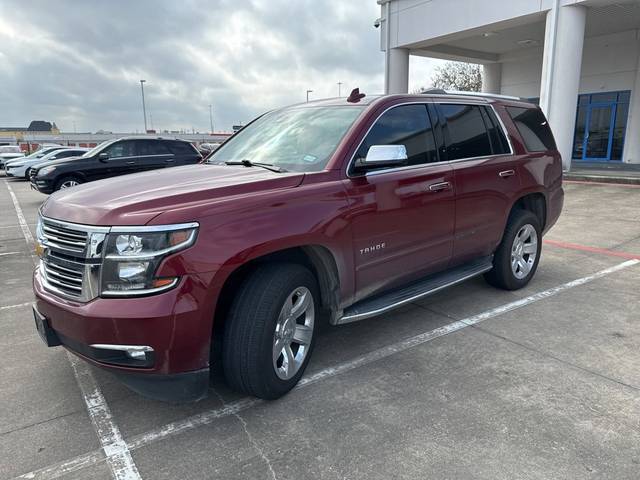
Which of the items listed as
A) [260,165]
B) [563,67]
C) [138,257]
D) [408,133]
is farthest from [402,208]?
[563,67]

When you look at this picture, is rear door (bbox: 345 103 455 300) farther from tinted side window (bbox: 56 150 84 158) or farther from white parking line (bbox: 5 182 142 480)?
tinted side window (bbox: 56 150 84 158)

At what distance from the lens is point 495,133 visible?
15.6 feet

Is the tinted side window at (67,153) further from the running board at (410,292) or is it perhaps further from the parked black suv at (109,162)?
the running board at (410,292)

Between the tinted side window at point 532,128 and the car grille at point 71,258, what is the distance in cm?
428

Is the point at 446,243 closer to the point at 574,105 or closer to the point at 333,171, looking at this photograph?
the point at 333,171

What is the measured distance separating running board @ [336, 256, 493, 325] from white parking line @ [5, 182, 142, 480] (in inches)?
60.4

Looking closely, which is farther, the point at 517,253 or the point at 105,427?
the point at 517,253

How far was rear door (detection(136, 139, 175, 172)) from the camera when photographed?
1259 centimetres

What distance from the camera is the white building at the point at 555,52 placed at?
1478cm

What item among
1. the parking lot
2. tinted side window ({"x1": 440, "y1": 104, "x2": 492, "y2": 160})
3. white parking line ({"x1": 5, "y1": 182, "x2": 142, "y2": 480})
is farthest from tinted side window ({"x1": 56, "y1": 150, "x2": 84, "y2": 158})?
tinted side window ({"x1": 440, "y1": 104, "x2": 492, "y2": 160})

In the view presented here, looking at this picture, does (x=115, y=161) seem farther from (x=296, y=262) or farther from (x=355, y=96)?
(x=296, y=262)

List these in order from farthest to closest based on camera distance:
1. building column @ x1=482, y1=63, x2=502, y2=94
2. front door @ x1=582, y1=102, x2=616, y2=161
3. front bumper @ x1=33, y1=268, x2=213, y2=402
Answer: building column @ x1=482, y1=63, x2=502, y2=94, front door @ x1=582, y1=102, x2=616, y2=161, front bumper @ x1=33, y1=268, x2=213, y2=402

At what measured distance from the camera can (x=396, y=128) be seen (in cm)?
379

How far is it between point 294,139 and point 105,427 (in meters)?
2.39
